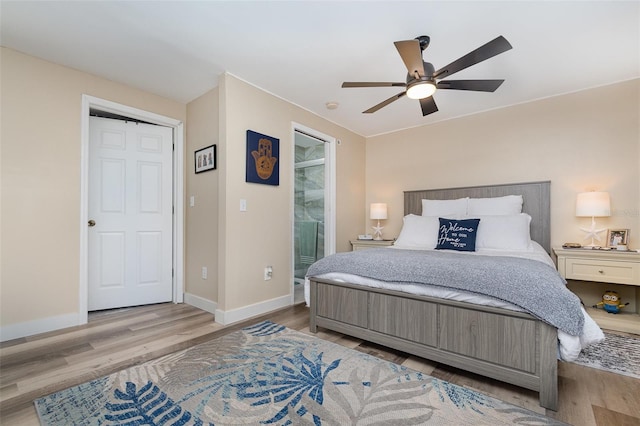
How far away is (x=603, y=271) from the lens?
260cm

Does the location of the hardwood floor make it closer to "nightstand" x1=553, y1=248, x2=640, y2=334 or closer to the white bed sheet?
the white bed sheet

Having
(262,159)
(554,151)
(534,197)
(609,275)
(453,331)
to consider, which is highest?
(554,151)

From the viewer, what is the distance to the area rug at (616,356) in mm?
1880

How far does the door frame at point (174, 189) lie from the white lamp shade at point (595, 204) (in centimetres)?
440

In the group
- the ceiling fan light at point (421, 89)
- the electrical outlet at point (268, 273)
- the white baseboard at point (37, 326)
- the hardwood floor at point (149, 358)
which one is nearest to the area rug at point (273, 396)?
the hardwood floor at point (149, 358)

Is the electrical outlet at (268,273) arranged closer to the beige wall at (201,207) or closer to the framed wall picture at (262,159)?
the beige wall at (201,207)

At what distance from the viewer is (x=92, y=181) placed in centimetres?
298

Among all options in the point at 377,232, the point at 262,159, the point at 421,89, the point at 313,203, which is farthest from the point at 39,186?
the point at 377,232

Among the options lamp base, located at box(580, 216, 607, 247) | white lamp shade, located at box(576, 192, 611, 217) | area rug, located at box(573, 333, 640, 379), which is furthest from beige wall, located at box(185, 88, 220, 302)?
lamp base, located at box(580, 216, 607, 247)

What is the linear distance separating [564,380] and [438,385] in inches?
33.1

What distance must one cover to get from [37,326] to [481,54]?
4064 mm

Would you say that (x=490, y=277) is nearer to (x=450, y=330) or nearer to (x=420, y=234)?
(x=450, y=330)

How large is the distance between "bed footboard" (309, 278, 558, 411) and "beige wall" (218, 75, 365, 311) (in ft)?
2.91

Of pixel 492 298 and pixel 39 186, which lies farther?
pixel 39 186
